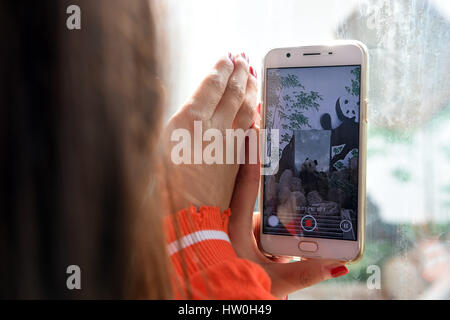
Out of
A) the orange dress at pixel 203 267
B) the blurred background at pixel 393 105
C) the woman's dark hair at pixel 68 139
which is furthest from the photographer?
the blurred background at pixel 393 105

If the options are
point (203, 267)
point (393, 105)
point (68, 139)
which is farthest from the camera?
point (393, 105)

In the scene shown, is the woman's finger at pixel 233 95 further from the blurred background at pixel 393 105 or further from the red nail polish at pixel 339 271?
the red nail polish at pixel 339 271

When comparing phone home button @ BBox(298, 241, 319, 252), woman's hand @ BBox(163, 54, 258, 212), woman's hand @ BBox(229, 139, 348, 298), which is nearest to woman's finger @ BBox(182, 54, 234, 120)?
woman's hand @ BBox(163, 54, 258, 212)

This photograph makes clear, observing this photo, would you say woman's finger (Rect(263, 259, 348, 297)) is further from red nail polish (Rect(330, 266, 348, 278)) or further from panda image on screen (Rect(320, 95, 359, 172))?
panda image on screen (Rect(320, 95, 359, 172))

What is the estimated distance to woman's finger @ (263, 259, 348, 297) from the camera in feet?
1.65

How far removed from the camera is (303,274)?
51cm

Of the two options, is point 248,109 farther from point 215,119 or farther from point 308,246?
point 308,246

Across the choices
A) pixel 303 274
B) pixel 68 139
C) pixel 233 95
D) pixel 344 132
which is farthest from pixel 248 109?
pixel 68 139

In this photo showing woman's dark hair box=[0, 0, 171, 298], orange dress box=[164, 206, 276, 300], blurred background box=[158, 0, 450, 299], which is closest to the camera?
woman's dark hair box=[0, 0, 171, 298]

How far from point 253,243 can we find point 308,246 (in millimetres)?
83

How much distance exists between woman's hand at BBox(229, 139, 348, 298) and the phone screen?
0.03 m

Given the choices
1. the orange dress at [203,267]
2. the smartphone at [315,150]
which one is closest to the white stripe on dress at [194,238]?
the orange dress at [203,267]

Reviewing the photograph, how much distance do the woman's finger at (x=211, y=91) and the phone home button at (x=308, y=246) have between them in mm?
233

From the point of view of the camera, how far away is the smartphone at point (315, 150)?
0.50 meters
